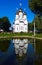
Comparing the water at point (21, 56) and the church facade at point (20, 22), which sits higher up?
the church facade at point (20, 22)

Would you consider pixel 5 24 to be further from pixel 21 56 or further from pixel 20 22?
pixel 21 56

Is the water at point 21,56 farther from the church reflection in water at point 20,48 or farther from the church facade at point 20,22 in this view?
the church facade at point 20,22

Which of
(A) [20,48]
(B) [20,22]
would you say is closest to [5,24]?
(B) [20,22]

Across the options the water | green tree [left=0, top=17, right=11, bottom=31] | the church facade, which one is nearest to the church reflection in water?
the water

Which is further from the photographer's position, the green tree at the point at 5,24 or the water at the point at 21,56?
the green tree at the point at 5,24

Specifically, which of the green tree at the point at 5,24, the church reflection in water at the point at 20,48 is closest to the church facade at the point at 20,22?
the green tree at the point at 5,24

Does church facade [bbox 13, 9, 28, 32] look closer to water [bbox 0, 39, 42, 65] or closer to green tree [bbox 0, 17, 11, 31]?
green tree [bbox 0, 17, 11, 31]

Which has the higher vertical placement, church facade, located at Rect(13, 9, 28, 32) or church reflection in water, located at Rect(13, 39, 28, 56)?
church facade, located at Rect(13, 9, 28, 32)

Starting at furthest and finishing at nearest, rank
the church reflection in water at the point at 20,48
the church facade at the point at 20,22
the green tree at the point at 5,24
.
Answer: the green tree at the point at 5,24, the church facade at the point at 20,22, the church reflection in water at the point at 20,48

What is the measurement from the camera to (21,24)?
10212cm

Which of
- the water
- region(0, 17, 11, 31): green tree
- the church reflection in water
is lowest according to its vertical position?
the water

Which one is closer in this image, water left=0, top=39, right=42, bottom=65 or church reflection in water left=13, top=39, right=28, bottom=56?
water left=0, top=39, right=42, bottom=65

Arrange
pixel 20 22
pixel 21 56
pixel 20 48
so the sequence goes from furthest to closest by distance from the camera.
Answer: pixel 20 22 → pixel 20 48 → pixel 21 56

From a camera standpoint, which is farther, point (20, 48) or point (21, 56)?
point (20, 48)
